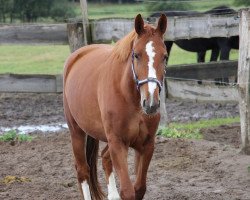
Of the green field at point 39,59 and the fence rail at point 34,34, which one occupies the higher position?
the fence rail at point 34,34

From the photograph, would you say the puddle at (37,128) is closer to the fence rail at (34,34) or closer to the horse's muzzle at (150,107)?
the fence rail at (34,34)

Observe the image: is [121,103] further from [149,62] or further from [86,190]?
[86,190]

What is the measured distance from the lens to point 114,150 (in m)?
5.02

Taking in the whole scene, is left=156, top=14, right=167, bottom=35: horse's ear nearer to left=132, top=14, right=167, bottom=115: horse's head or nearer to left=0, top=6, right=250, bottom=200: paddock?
left=132, top=14, right=167, bottom=115: horse's head

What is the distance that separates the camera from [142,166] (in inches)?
204

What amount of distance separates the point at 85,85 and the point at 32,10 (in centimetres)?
1730

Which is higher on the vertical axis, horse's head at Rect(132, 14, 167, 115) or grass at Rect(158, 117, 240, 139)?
horse's head at Rect(132, 14, 167, 115)

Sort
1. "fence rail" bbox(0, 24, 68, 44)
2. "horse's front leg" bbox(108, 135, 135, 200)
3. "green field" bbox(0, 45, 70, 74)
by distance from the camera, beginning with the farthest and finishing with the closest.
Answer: "green field" bbox(0, 45, 70, 74) → "fence rail" bbox(0, 24, 68, 44) → "horse's front leg" bbox(108, 135, 135, 200)

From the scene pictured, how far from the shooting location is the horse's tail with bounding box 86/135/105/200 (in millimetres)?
6121

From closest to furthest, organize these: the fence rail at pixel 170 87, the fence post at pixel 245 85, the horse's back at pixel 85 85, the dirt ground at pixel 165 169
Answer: the horse's back at pixel 85 85
the dirt ground at pixel 165 169
the fence post at pixel 245 85
the fence rail at pixel 170 87

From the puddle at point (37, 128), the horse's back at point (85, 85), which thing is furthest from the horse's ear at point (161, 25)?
the puddle at point (37, 128)

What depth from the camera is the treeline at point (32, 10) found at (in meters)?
21.6

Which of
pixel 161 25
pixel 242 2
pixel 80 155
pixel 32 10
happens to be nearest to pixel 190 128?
pixel 80 155

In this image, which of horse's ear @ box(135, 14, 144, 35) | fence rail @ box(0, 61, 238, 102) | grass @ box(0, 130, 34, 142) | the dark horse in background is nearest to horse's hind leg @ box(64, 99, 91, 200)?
horse's ear @ box(135, 14, 144, 35)
